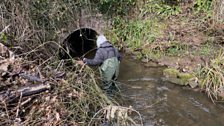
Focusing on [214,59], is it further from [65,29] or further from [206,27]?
[65,29]

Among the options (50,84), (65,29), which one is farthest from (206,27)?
(50,84)

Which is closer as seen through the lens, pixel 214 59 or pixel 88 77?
pixel 88 77

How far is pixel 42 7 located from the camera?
8.54m

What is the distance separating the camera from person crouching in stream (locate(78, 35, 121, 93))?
7.25m

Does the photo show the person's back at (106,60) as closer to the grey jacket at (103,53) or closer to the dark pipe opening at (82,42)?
the grey jacket at (103,53)

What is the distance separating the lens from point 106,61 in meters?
7.28

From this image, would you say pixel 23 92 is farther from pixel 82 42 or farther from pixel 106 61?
pixel 82 42

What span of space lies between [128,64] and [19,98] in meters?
5.21

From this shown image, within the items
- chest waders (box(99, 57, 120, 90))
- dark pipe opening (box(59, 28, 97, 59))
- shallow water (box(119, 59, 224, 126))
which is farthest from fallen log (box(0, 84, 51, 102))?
dark pipe opening (box(59, 28, 97, 59))

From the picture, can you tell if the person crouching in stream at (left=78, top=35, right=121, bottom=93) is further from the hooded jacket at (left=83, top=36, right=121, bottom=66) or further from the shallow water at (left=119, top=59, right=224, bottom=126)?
the shallow water at (left=119, top=59, right=224, bottom=126)

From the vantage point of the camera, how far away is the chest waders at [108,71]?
23.9 ft

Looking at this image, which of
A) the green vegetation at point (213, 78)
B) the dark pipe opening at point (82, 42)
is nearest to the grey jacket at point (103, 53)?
the green vegetation at point (213, 78)

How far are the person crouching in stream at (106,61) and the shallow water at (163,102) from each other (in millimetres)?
651

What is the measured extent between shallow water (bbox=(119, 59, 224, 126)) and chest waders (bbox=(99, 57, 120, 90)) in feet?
2.09
